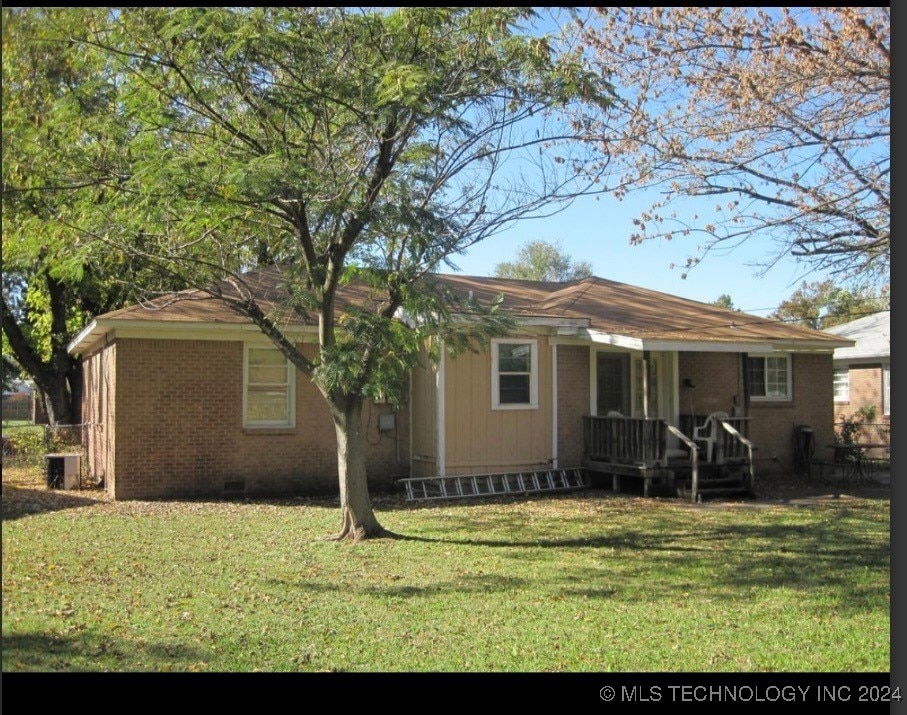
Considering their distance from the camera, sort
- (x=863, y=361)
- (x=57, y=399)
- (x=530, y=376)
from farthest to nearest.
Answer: (x=863, y=361) < (x=57, y=399) < (x=530, y=376)

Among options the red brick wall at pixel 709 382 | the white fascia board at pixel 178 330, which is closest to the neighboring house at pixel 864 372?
the red brick wall at pixel 709 382

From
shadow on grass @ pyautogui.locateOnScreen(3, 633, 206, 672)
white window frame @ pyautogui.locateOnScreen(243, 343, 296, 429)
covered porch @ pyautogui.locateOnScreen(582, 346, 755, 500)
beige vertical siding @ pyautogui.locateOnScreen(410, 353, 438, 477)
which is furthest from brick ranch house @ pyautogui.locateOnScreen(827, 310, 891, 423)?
shadow on grass @ pyautogui.locateOnScreen(3, 633, 206, 672)

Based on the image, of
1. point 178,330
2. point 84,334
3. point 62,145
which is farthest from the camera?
point 84,334

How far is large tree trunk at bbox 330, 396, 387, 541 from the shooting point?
1112cm

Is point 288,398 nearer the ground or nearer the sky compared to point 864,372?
nearer the ground

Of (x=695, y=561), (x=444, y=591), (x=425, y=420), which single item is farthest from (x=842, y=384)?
(x=444, y=591)

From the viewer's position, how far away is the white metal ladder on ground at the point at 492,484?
15.7 m

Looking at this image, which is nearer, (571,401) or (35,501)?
(35,501)

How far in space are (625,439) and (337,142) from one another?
320 inches

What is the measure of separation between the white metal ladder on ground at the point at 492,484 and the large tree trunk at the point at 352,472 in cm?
406

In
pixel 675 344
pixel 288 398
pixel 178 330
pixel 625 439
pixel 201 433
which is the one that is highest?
pixel 178 330

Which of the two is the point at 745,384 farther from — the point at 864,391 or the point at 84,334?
the point at 84,334

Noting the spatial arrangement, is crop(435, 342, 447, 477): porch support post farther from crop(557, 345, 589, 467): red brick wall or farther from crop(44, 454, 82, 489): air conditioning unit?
crop(44, 454, 82, 489): air conditioning unit

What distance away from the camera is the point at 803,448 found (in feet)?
65.0
